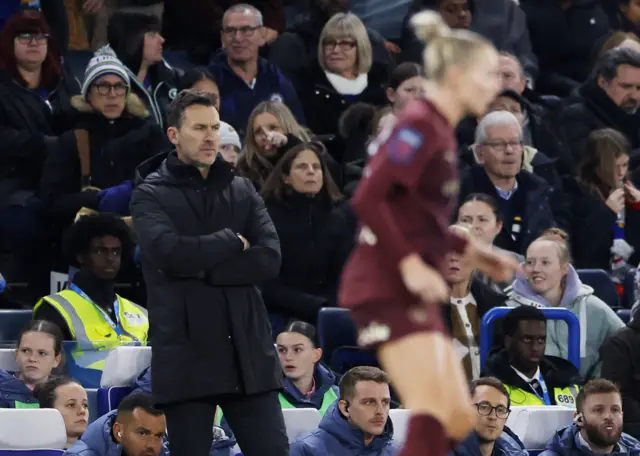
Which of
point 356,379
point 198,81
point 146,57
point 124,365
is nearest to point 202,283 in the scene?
point 356,379

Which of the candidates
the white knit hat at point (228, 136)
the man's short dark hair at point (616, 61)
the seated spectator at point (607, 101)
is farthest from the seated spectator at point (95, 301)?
the man's short dark hair at point (616, 61)

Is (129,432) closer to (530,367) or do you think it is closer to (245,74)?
(530,367)

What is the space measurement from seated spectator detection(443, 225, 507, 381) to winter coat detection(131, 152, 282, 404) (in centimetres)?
274

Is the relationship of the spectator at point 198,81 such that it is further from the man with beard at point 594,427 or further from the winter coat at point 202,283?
the winter coat at point 202,283

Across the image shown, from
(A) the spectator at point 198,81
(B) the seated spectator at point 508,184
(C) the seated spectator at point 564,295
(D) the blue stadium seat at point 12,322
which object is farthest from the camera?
(A) the spectator at point 198,81

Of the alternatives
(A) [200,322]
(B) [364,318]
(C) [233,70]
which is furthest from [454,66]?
(C) [233,70]

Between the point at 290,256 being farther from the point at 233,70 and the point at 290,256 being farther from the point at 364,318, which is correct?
the point at 364,318

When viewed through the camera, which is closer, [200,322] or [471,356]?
[200,322]

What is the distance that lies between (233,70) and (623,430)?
4.07 meters

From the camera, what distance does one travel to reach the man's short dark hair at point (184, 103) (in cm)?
703

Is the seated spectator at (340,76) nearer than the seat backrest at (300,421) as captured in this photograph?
No

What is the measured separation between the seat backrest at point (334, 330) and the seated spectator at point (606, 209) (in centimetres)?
236

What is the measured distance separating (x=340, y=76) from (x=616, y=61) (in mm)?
2153

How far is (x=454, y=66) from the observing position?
5621 millimetres
